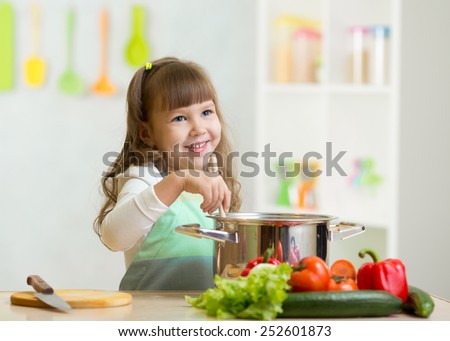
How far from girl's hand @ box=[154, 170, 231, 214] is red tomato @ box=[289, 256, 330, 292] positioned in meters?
0.33

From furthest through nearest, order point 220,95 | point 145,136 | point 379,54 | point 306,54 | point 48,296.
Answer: point 220,95 < point 306,54 < point 379,54 < point 145,136 < point 48,296

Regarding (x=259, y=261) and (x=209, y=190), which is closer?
(x=259, y=261)

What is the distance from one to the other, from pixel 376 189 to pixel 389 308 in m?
2.36

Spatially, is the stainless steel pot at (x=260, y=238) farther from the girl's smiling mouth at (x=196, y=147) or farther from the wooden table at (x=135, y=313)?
the girl's smiling mouth at (x=196, y=147)

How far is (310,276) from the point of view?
1348 millimetres

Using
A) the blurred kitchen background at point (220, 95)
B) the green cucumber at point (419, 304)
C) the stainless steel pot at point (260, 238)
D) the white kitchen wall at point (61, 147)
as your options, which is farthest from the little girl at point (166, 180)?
the white kitchen wall at point (61, 147)

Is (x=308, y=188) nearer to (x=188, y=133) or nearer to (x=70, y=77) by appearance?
(x=70, y=77)

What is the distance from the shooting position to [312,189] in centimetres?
382

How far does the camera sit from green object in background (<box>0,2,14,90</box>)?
386 centimetres

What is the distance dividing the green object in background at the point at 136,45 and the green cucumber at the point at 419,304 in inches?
110

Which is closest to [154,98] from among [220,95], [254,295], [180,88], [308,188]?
[180,88]

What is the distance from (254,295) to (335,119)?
8.40 feet

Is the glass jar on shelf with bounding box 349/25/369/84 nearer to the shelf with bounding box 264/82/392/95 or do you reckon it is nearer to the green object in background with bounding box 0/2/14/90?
the shelf with bounding box 264/82/392/95

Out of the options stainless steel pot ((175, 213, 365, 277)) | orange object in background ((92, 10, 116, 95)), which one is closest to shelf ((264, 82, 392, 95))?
orange object in background ((92, 10, 116, 95))
